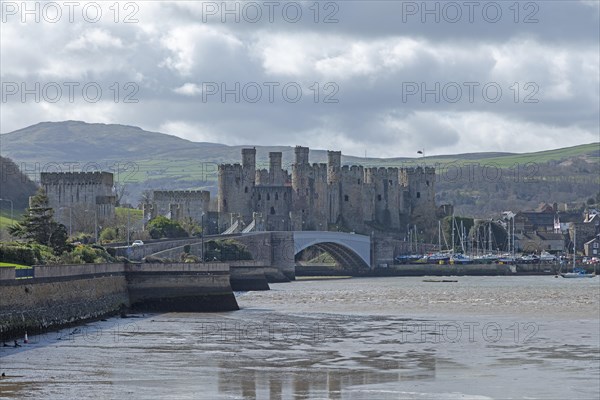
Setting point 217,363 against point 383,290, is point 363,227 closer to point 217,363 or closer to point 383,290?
point 383,290

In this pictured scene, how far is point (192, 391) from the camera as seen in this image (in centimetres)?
3369

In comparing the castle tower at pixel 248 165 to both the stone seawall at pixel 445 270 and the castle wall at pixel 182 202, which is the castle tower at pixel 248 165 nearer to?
the castle wall at pixel 182 202

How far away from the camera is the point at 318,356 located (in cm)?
4131

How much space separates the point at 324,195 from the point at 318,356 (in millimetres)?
103930

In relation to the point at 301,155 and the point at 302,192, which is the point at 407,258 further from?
the point at 301,155

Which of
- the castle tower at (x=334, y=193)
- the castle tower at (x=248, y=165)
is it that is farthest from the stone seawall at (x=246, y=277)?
the castle tower at (x=334, y=193)

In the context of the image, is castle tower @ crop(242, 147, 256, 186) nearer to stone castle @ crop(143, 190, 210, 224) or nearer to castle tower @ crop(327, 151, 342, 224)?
castle tower @ crop(327, 151, 342, 224)

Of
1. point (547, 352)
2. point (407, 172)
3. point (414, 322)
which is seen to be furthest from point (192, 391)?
point (407, 172)

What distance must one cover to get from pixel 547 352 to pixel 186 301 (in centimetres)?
2154

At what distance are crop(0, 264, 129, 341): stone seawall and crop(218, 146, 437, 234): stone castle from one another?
7631 cm

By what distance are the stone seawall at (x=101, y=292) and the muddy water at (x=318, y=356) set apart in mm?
830

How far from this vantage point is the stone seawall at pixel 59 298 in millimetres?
42219

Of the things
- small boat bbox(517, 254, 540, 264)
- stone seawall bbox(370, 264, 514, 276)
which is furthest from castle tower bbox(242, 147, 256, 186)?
small boat bbox(517, 254, 540, 264)

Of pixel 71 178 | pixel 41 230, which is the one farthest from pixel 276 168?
pixel 41 230
